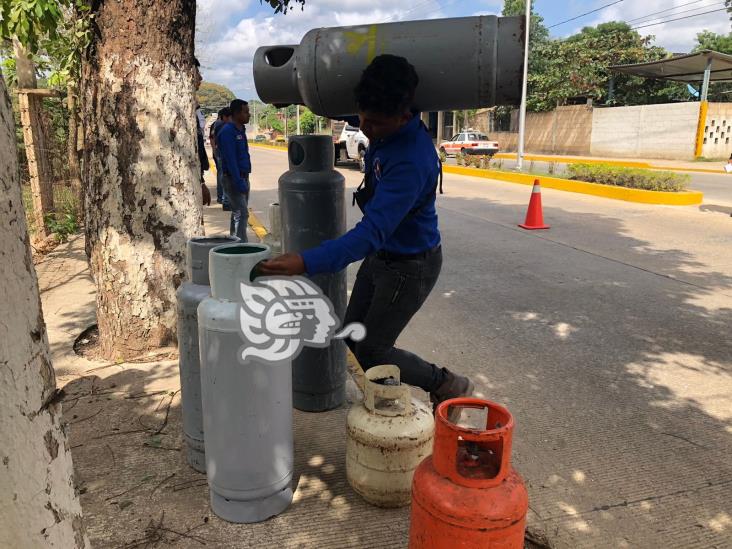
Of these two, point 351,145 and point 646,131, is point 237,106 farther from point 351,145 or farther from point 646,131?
point 646,131

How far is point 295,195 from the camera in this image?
305 centimetres

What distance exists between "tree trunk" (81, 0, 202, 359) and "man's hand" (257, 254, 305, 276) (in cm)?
201

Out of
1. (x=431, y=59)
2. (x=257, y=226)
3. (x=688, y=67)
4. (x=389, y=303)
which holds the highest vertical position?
(x=688, y=67)

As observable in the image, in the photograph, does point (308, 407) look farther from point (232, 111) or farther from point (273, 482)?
point (232, 111)

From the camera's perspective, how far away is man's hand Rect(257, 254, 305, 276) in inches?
78.6

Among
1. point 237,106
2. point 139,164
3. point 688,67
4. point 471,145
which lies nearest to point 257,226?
point 237,106

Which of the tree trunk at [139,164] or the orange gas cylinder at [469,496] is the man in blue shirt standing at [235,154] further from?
the orange gas cylinder at [469,496]

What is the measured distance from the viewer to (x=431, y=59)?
2.27 m

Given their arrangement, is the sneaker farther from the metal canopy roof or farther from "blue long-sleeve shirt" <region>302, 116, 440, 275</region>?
the metal canopy roof

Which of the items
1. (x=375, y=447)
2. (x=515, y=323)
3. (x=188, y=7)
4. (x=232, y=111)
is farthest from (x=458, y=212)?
(x=375, y=447)

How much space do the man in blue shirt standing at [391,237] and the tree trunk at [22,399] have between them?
78 cm

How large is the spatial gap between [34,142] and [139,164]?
469 cm

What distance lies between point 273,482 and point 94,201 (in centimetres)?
237

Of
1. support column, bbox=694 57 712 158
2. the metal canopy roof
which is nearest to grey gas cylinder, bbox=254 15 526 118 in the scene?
the metal canopy roof
